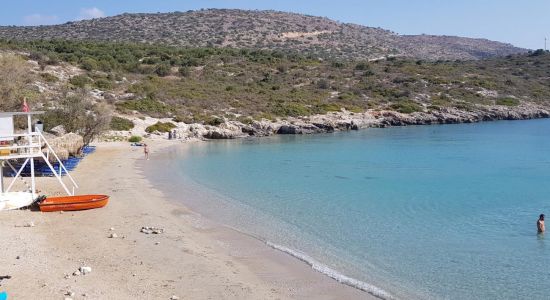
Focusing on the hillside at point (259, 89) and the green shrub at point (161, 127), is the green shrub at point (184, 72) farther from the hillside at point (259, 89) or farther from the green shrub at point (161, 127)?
the green shrub at point (161, 127)

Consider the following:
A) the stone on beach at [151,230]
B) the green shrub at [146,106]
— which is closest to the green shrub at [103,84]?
the green shrub at [146,106]

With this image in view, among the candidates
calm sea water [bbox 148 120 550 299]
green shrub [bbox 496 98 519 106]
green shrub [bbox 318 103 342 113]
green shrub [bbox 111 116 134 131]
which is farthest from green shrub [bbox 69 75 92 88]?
green shrub [bbox 496 98 519 106]

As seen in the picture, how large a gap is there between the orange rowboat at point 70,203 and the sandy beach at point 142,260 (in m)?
0.29

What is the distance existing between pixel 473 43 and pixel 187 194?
188 meters

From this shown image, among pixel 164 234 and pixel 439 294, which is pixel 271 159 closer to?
pixel 164 234

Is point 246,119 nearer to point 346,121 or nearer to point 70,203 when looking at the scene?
point 346,121

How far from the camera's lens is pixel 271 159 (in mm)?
34094

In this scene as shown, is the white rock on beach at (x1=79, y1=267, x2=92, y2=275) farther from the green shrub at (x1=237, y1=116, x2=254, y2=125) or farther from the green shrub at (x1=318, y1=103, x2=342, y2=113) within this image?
the green shrub at (x1=318, y1=103, x2=342, y2=113)

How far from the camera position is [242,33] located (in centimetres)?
11906

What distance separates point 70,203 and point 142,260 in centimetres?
605

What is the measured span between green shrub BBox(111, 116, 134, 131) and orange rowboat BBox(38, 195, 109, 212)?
28310 millimetres

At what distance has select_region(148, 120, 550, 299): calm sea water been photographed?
11536 millimetres

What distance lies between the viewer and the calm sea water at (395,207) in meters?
11.5

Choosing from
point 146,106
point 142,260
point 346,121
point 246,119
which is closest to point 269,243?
point 142,260
